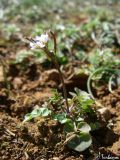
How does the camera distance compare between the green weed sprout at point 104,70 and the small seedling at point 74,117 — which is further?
the green weed sprout at point 104,70

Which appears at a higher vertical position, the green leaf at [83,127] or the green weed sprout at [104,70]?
the green weed sprout at [104,70]

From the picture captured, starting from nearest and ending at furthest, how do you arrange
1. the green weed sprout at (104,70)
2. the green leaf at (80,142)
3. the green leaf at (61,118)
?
1. the green leaf at (80,142)
2. the green leaf at (61,118)
3. the green weed sprout at (104,70)

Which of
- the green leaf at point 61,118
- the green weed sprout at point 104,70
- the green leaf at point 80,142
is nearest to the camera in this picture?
the green leaf at point 80,142

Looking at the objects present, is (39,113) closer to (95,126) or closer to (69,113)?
(69,113)

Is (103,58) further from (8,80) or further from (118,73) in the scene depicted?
(8,80)

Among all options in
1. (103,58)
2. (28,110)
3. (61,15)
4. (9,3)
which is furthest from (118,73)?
(9,3)

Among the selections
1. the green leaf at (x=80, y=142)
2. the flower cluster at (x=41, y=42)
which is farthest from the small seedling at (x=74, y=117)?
the flower cluster at (x=41, y=42)

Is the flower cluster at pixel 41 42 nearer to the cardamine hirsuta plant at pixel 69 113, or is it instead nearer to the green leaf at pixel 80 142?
the cardamine hirsuta plant at pixel 69 113

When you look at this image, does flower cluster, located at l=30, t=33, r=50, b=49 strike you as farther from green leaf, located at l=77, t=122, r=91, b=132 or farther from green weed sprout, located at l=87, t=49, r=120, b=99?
green weed sprout, located at l=87, t=49, r=120, b=99

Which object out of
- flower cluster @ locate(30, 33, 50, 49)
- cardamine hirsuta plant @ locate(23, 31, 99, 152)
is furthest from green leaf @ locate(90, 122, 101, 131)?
flower cluster @ locate(30, 33, 50, 49)
